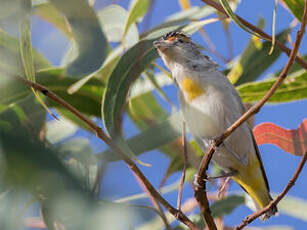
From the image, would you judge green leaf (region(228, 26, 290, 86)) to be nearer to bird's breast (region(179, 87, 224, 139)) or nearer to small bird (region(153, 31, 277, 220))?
→ small bird (region(153, 31, 277, 220))

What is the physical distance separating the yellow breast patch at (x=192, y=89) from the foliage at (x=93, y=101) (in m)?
0.15

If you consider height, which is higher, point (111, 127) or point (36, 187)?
point (36, 187)

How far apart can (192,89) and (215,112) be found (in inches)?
5.7

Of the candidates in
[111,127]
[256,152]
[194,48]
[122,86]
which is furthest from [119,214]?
[194,48]

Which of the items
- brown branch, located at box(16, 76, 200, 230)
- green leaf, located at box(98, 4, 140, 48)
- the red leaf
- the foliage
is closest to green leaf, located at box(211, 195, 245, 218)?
the foliage

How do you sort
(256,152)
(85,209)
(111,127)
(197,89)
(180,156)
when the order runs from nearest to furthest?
(85,209), (111,127), (197,89), (256,152), (180,156)

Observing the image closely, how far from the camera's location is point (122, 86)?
200cm

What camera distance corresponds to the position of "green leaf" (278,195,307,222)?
2736 mm

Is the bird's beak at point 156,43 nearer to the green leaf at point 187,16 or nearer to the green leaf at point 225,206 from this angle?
the green leaf at point 187,16

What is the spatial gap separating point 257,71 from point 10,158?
7.76 feet

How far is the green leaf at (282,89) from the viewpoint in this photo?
2188 millimetres

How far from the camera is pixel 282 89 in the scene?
2293mm

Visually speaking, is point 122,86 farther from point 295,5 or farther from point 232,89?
point 295,5

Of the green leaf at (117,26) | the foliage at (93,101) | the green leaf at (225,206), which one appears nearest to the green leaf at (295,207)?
the foliage at (93,101)
